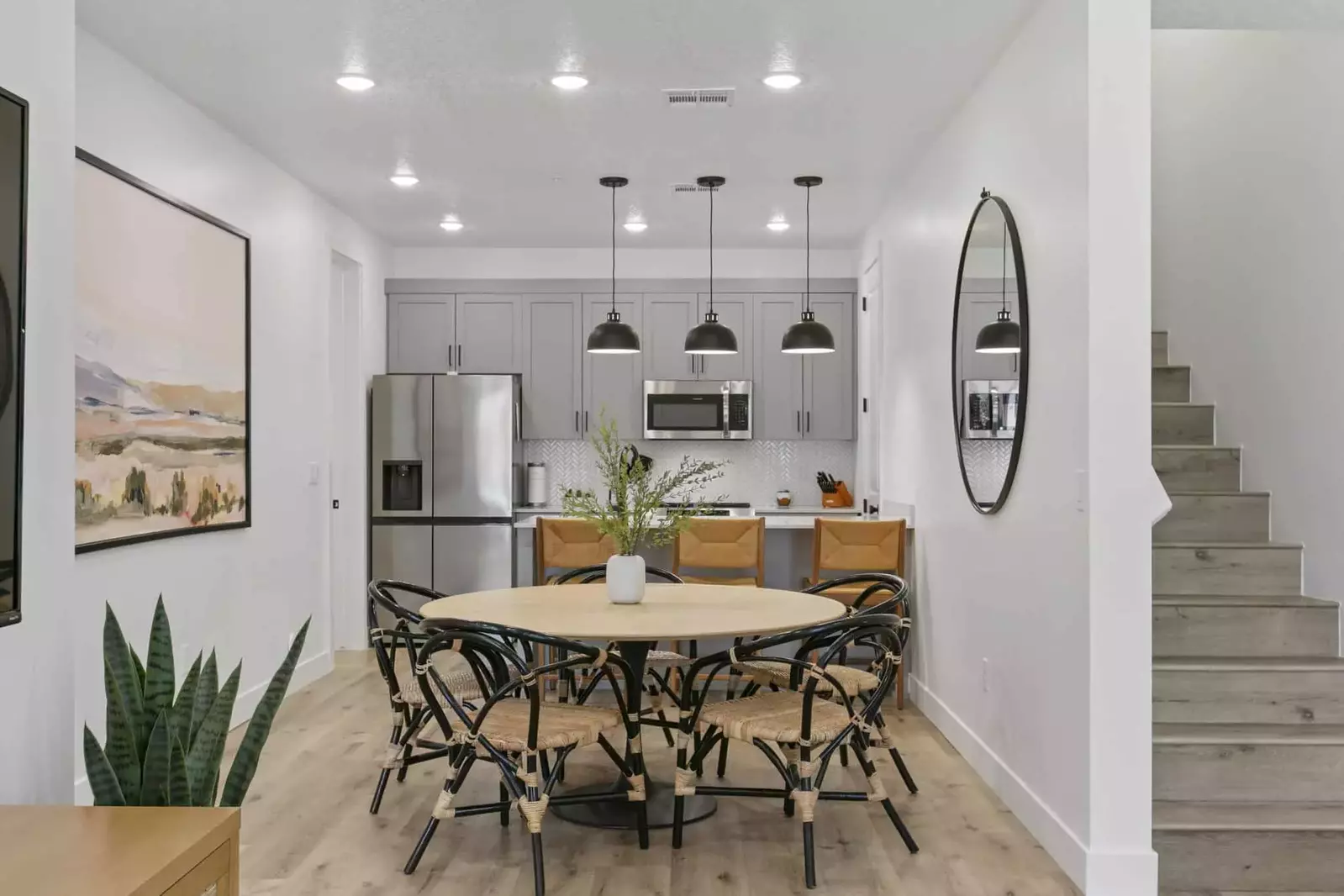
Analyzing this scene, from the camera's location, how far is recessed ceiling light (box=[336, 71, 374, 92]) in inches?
163

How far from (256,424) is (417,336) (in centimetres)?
252

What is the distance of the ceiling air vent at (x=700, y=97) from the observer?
432 cm

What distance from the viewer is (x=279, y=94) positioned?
4363 millimetres

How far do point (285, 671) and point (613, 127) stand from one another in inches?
130

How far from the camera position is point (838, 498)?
7.71 meters

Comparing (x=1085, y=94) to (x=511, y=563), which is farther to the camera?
(x=511, y=563)

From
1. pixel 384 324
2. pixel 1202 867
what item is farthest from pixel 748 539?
pixel 384 324

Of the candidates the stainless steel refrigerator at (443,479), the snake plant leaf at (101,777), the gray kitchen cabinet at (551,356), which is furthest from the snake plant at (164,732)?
the gray kitchen cabinet at (551,356)

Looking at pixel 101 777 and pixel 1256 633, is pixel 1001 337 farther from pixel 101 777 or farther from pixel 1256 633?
pixel 101 777

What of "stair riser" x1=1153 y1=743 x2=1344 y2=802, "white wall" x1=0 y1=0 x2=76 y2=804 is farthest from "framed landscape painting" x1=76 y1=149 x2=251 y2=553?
"stair riser" x1=1153 y1=743 x2=1344 y2=802

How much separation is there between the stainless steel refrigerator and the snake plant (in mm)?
4773

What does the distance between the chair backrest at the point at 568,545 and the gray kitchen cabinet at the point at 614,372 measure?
95.1 inches

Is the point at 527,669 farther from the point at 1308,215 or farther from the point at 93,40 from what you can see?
the point at 1308,215

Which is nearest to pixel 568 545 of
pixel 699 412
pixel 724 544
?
pixel 724 544
